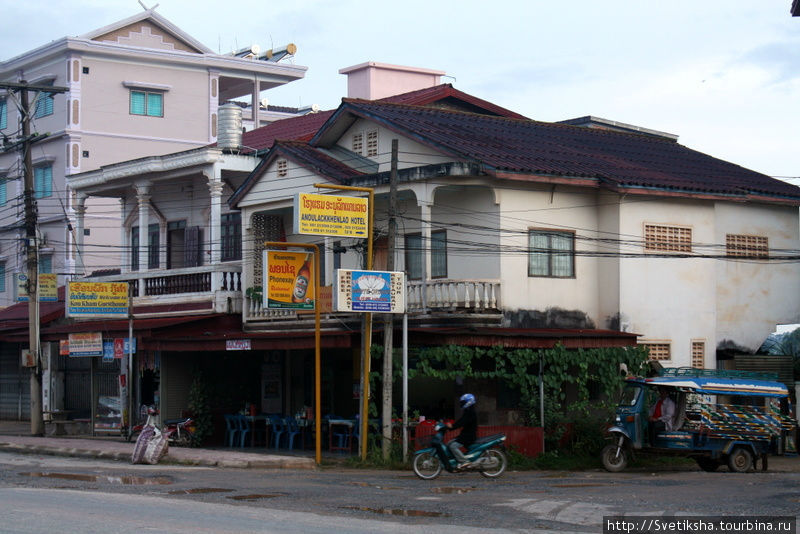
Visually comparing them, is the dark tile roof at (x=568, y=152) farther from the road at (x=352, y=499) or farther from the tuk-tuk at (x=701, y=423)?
the road at (x=352, y=499)

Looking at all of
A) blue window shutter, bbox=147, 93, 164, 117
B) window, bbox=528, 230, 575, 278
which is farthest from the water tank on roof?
blue window shutter, bbox=147, 93, 164, 117

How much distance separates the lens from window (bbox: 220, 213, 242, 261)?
3409cm

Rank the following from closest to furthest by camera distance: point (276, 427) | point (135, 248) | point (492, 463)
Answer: point (492, 463) → point (276, 427) → point (135, 248)

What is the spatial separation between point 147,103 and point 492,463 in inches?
1353

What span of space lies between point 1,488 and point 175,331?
39.5 feet

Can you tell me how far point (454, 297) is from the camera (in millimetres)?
26328

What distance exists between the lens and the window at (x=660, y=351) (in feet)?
95.5

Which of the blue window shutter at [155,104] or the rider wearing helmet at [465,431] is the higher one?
the blue window shutter at [155,104]

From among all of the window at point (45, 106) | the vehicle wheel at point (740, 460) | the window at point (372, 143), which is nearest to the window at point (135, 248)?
the window at point (372, 143)

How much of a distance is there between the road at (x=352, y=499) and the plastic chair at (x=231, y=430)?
5970mm

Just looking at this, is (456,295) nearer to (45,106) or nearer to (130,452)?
(130,452)

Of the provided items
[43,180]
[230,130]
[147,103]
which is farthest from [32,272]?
[147,103]

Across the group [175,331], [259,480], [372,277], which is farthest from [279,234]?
[259,480]

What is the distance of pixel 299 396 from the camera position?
104 ft
